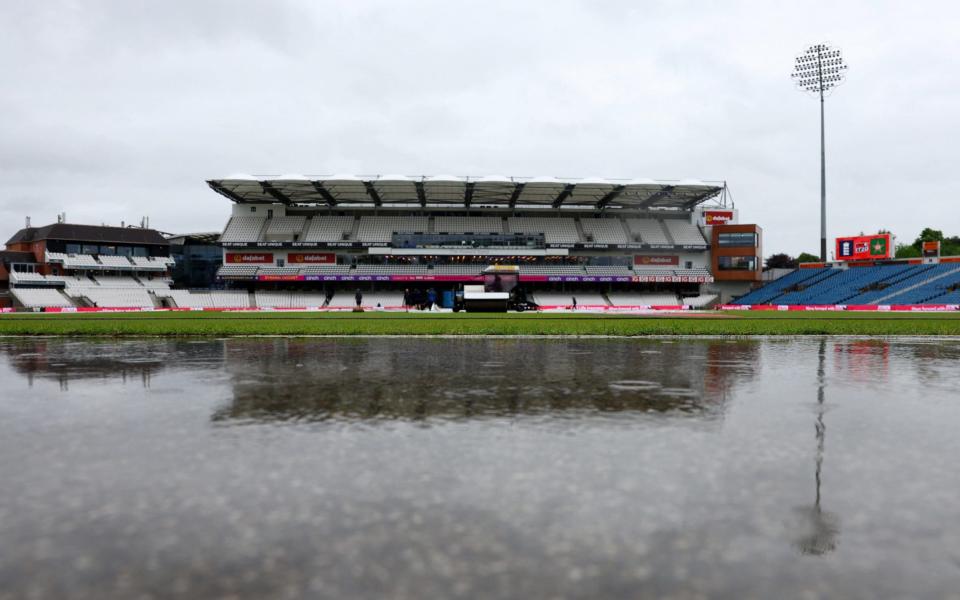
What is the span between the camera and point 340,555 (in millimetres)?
3592

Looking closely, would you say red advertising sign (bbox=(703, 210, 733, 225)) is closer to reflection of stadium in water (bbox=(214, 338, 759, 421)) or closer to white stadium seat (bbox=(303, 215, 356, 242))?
white stadium seat (bbox=(303, 215, 356, 242))

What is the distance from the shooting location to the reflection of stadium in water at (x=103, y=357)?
38.9ft

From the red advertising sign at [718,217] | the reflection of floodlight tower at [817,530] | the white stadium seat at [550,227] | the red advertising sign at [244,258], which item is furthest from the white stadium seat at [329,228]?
the reflection of floodlight tower at [817,530]

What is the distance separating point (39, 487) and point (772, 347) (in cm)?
1825

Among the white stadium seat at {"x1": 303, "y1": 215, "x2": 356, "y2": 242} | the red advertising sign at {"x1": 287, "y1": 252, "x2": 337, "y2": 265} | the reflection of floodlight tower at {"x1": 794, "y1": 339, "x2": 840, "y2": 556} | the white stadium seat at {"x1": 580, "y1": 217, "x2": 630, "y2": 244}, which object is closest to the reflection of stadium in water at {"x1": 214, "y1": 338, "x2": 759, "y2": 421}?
the reflection of floodlight tower at {"x1": 794, "y1": 339, "x2": 840, "y2": 556}

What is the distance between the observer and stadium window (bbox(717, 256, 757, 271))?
72875mm

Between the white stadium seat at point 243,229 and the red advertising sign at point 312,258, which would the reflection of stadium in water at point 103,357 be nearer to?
the red advertising sign at point 312,258

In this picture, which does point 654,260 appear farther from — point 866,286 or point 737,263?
point 866,286

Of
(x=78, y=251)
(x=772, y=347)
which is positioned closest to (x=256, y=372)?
(x=772, y=347)

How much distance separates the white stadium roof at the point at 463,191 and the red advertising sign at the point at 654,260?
7.34m

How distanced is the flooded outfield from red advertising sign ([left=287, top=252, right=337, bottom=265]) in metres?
66.3

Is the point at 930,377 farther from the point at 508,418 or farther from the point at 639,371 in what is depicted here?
the point at 508,418

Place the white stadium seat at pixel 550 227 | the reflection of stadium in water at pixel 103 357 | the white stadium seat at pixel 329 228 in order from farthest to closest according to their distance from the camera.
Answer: the white stadium seat at pixel 550 227
the white stadium seat at pixel 329 228
the reflection of stadium in water at pixel 103 357

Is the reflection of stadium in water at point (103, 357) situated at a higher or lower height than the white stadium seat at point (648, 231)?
lower
